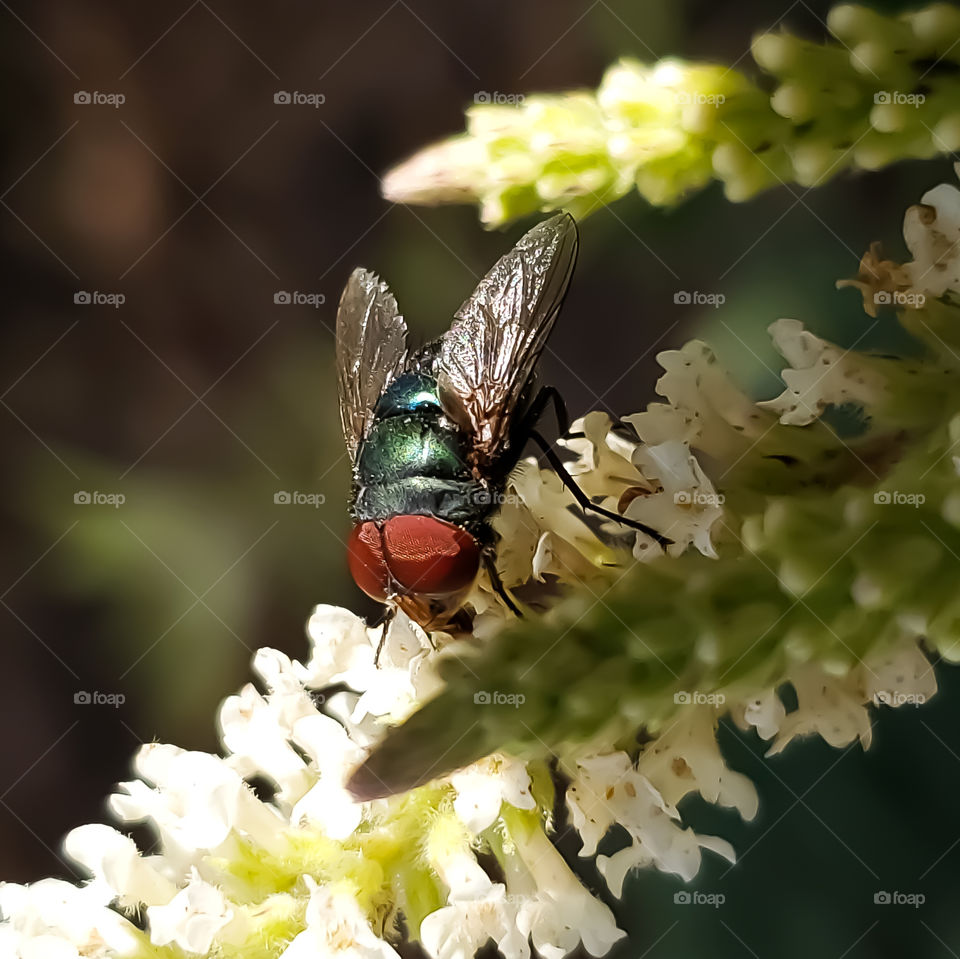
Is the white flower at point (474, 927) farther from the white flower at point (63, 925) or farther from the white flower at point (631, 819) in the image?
the white flower at point (63, 925)

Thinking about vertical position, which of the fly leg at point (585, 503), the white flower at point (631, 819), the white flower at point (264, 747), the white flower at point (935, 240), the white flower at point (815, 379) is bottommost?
the white flower at point (631, 819)

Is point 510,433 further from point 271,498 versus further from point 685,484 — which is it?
point 271,498

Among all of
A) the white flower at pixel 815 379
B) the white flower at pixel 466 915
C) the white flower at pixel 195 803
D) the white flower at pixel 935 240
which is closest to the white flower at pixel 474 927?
the white flower at pixel 466 915

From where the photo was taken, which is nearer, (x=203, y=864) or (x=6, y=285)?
(x=203, y=864)

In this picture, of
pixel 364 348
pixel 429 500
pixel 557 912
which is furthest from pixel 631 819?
pixel 364 348

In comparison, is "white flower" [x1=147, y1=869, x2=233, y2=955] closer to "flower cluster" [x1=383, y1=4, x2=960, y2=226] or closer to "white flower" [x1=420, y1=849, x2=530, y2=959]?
"white flower" [x1=420, y1=849, x2=530, y2=959]

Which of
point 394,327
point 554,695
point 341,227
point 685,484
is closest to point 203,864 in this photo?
point 554,695
